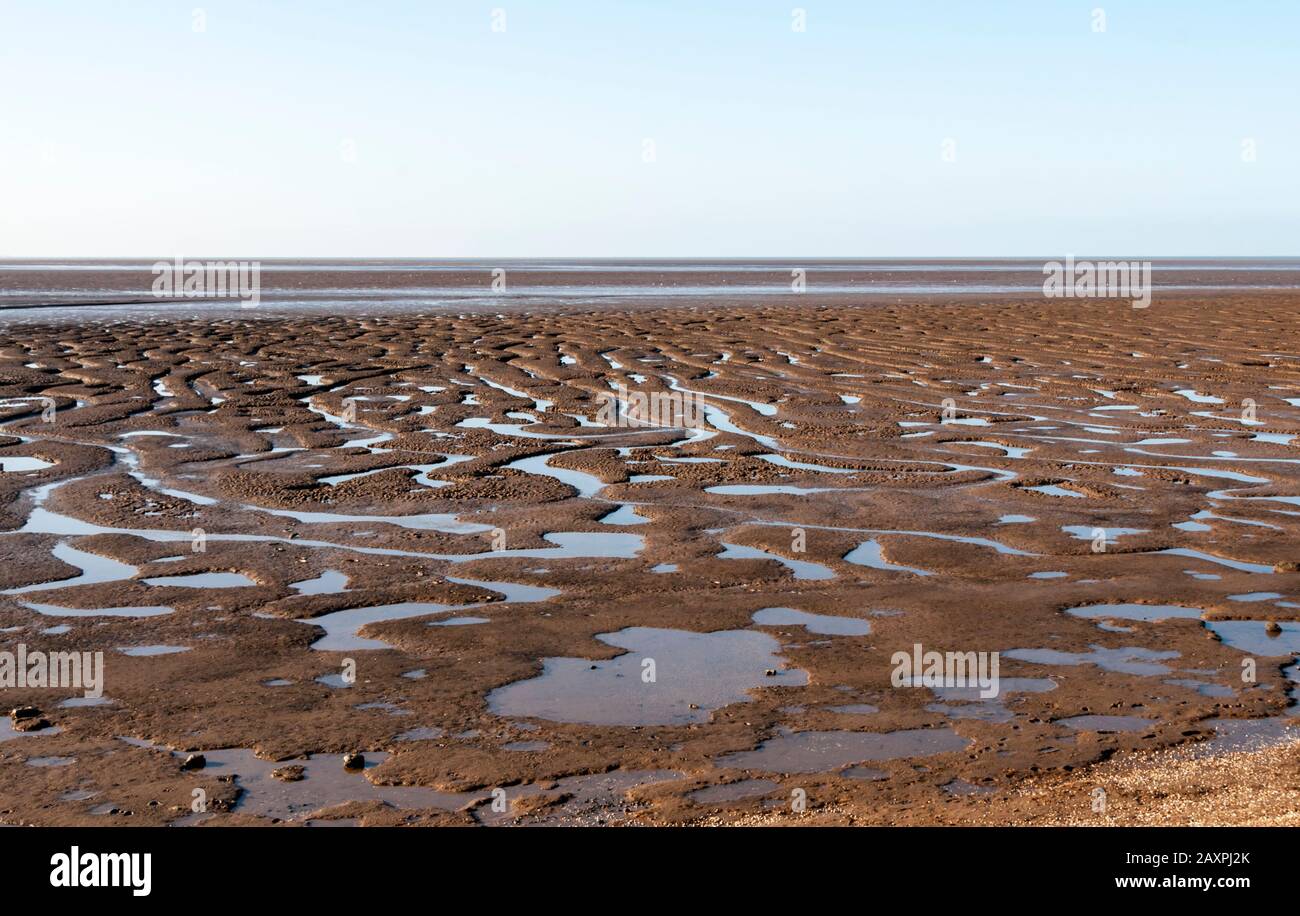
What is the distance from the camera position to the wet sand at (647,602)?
16.9ft

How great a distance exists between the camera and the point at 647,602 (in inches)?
301

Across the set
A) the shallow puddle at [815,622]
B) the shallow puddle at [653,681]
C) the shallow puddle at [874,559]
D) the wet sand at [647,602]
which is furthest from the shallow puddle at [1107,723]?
the shallow puddle at [874,559]

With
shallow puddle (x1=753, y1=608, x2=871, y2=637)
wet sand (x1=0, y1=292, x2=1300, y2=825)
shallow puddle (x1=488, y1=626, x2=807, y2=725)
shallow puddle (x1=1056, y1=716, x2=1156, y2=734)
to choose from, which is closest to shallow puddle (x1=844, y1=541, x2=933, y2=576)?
wet sand (x1=0, y1=292, x2=1300, y2=825)

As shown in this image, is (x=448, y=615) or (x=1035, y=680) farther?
(x=448, y=615)

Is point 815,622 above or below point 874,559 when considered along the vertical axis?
below

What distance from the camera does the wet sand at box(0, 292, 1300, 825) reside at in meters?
5.16

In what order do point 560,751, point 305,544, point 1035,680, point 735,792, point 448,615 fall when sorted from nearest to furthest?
point 735,792 < point 560,751 < point 1035,680 < point 448,615 < point 305,544

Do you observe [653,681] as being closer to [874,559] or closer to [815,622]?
[815,622]

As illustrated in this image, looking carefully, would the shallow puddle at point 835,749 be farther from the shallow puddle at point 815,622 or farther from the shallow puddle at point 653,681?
the shallow puddle at point 815,622

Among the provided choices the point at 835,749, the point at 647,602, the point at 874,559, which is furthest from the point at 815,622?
the point at 835,749

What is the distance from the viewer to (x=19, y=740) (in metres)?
5.58
